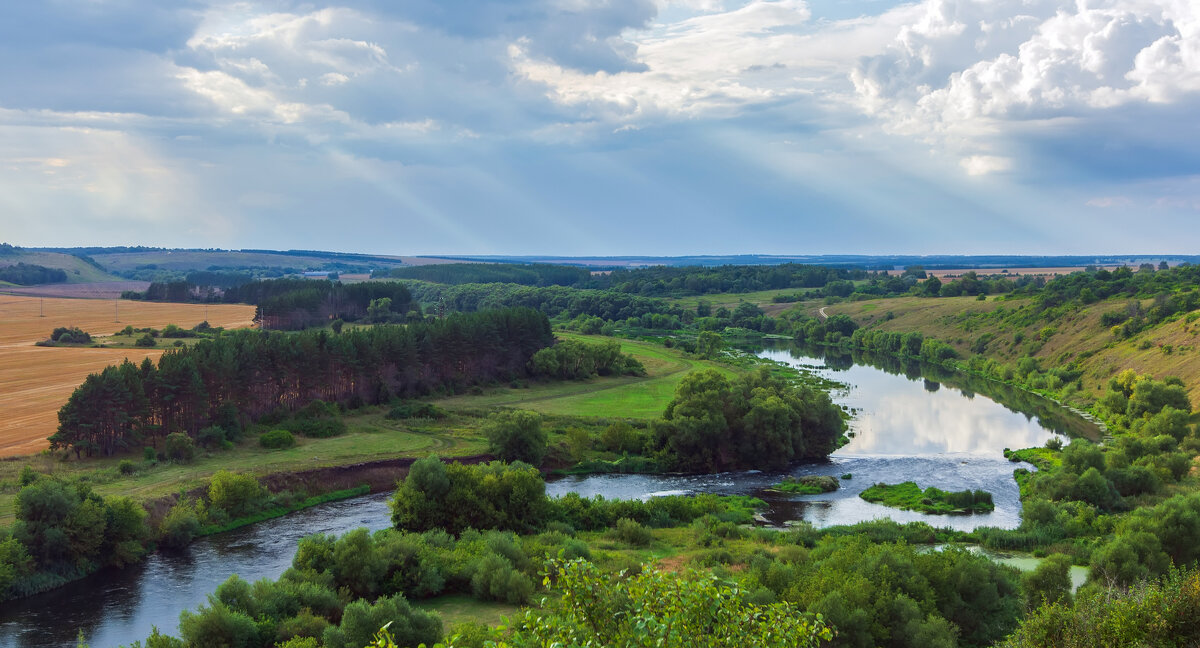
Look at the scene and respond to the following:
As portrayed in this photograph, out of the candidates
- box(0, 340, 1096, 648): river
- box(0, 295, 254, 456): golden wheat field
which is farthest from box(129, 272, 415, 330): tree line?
box(0, 340, 1096, 648): river

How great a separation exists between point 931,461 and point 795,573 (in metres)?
A: 43.3

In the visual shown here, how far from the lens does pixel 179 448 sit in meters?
59.3

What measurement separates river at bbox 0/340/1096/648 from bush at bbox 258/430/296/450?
10868 mm

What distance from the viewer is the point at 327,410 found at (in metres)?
74.8

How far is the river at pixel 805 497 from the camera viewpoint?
37.4 meters

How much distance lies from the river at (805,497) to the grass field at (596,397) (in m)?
18.5

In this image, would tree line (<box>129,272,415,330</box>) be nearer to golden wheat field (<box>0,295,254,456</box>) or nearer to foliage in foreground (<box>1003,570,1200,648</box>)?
golden wheat field (<box>0,295,254,456</box>)

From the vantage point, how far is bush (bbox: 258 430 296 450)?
65.2 meters

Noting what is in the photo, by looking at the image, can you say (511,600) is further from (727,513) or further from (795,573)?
(727,513)

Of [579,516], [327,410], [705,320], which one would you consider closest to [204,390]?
[327,410]

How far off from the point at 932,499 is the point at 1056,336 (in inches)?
3188

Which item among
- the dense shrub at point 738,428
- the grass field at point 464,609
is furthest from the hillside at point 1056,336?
the grass field at point 464,609

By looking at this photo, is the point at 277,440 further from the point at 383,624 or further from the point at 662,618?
the point at 662,618

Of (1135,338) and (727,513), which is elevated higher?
(1135,338)
